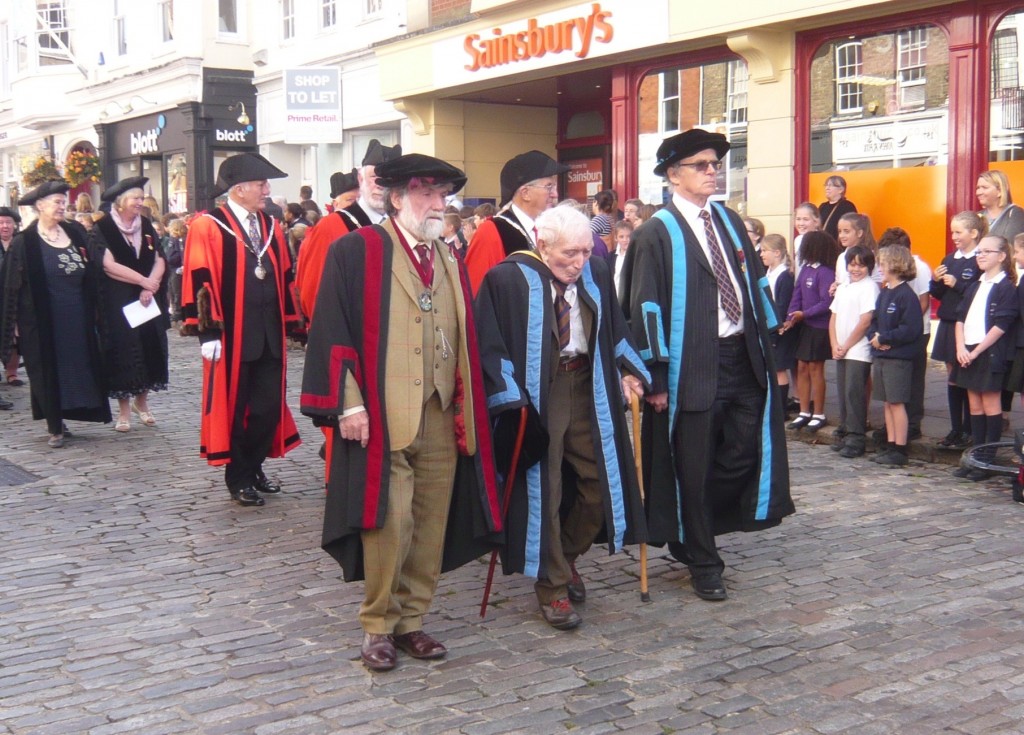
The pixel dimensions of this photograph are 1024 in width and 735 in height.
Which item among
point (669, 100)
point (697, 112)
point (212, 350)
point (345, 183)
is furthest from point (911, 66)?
point (212, 350)

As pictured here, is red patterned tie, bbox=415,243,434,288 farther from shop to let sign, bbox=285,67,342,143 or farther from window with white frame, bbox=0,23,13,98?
window with white frame, bbox=0,23,13,98

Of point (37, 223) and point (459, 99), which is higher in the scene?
point (459, 99)

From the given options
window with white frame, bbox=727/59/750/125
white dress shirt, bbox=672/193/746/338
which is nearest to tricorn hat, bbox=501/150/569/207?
white dress shirt, bbox=672/193/746/338

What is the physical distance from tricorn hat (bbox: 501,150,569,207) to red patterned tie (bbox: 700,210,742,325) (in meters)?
0.76

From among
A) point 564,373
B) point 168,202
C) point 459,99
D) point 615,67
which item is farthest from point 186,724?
point 168,202

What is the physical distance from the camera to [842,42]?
11.9 meters

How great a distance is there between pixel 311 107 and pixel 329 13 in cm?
659

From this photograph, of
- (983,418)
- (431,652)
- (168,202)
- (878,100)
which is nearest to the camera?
(431,652)

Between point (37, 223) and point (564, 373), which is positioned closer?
point (564, 373)

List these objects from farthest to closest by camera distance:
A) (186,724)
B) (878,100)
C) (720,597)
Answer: (878,100) < (720,597) < (186,724)

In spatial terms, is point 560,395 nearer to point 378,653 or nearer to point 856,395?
point 378,653

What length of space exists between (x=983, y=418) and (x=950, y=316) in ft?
2.56

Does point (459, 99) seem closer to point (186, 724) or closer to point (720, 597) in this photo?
point (720, 597)

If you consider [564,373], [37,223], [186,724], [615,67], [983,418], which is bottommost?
[186,724]
